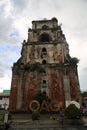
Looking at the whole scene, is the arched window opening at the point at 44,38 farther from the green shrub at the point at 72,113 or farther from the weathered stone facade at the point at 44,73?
the green shrub at the point at 72,113

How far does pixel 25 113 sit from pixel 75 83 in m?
9.34

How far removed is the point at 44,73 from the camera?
30516 millimetres

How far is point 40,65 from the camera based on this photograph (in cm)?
3127

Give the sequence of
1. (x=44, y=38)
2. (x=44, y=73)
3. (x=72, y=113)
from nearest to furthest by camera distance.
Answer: (x=72, y=113) < (x=44, y=73) < (x=44, y=38)

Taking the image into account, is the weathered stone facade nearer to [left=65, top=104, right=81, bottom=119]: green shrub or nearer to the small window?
the small window

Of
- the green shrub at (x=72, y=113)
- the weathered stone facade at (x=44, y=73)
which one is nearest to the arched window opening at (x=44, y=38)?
the weathered stone facade at (x=44, y=73)

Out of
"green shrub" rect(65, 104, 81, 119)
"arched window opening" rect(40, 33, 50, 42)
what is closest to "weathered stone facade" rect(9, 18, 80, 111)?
"arched window opening" rect(40, 33, 50, 42)

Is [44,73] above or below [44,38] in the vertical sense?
below

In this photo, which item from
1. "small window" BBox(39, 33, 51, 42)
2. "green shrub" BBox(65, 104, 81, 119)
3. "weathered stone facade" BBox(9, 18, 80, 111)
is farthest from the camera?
"small window" BBox(39, 33, 51, 42)

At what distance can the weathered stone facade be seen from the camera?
28.5 metres

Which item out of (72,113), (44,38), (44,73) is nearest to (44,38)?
(44,38)

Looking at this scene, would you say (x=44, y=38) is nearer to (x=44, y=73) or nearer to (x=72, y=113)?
(x=44, y=73)

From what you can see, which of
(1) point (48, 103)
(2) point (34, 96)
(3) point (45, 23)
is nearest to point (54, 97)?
(1) point (48, 103)

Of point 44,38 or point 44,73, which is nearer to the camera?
point 44,73
